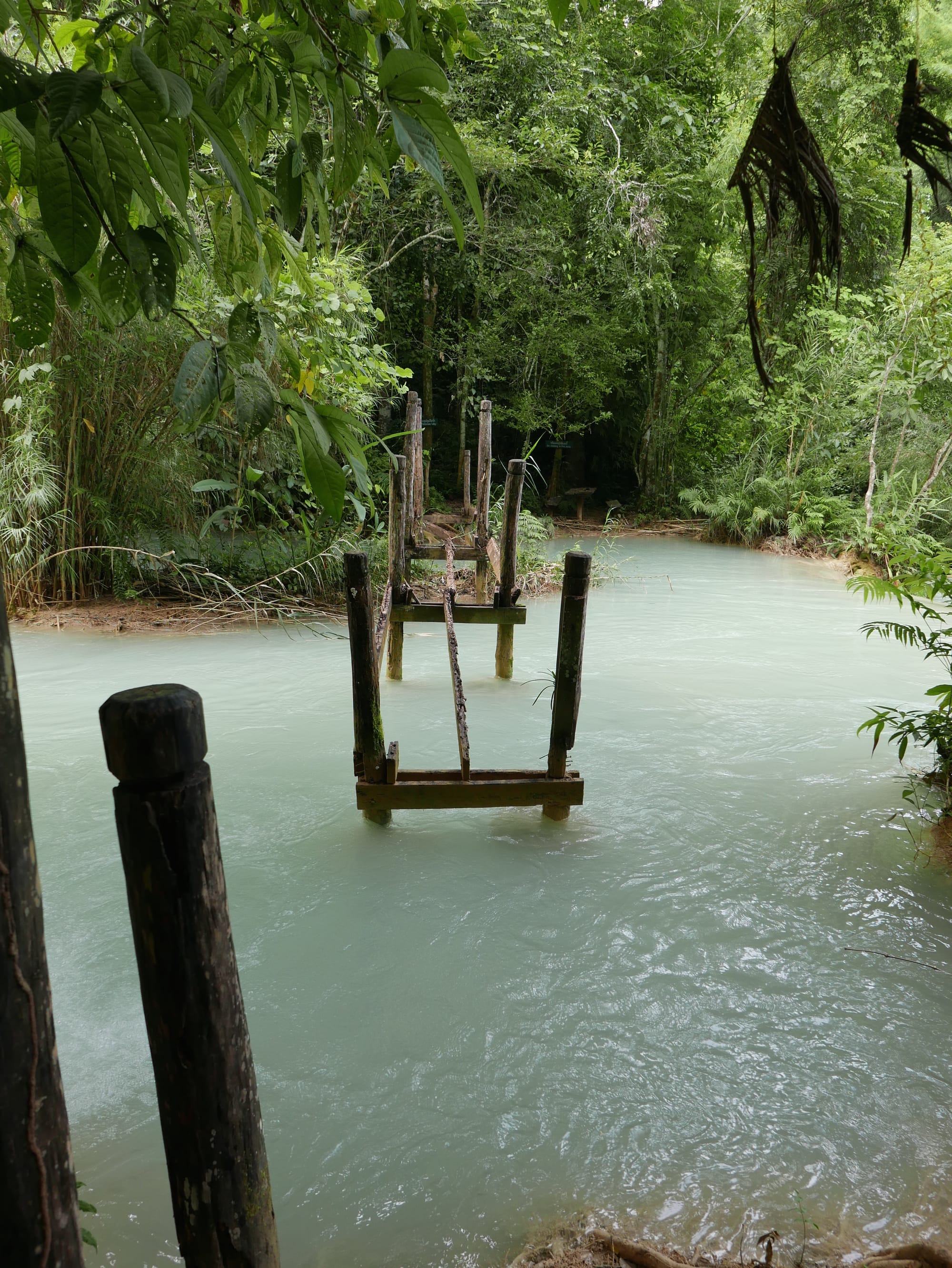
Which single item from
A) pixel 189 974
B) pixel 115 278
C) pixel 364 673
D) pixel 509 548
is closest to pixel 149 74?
pixel 115 278

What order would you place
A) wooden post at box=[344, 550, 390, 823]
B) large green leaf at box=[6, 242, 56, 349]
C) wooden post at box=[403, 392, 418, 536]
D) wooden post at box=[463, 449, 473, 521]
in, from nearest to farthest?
1. large green leaf at box=[6, 242, 56, 349]
2. wooden post at box=[344, 550, 390, 823]
3. wooden post at box=[403, 392, 418, 536]
4. wooden post at box=[463, 449, 473, 521]

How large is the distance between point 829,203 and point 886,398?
12012 millimetres

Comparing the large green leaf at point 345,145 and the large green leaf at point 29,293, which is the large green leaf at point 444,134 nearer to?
the large green leaf at point 345,145

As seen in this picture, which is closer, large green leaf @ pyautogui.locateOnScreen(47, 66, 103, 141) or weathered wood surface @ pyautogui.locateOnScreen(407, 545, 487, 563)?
large green leaf @ pyautogui.locateOnScreen(47, 66, 103, 141)

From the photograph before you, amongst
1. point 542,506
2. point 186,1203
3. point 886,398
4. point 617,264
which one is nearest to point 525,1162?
point 186,1203

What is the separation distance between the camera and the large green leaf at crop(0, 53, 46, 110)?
2.60ft

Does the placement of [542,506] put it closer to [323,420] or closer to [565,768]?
[565,768]

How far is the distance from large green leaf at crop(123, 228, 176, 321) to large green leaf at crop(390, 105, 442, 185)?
33 centimetres

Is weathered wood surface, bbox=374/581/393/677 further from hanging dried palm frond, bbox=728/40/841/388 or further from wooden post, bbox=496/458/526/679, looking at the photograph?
hanging dried palm frond, bbox=728/40/841/388

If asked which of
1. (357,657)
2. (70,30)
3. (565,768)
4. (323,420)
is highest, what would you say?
(70,30)

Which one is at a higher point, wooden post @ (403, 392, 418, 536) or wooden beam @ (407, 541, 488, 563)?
wooden post @ (403, 392, 418, 536)

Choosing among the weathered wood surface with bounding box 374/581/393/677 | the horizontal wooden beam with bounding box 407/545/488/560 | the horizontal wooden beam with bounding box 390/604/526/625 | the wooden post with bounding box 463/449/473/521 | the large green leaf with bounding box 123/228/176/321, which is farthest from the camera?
the wooden post with bounding box 463/449/473/521

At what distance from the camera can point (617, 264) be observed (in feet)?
45.3

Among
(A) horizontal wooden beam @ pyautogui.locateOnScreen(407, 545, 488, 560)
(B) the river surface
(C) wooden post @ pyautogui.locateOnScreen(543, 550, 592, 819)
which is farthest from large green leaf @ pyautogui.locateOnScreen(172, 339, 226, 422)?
(A) horizontal wooden beam @ pyautogui.locateOnScreen(407, 545, 488, 560)
